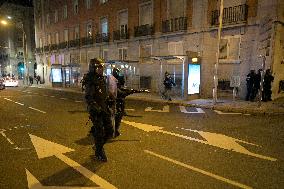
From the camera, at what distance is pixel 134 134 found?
7.64 meters

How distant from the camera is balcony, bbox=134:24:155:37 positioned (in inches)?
923

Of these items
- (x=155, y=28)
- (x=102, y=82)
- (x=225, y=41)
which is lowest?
(x=102, y=82)

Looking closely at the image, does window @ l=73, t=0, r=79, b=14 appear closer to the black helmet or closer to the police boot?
the black helmet

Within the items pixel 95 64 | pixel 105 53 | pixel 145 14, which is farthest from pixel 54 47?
pixel 95 64

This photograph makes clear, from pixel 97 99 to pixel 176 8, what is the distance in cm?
1853

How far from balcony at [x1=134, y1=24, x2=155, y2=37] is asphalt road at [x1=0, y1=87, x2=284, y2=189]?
1572 centimetres

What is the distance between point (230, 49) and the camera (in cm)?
1805

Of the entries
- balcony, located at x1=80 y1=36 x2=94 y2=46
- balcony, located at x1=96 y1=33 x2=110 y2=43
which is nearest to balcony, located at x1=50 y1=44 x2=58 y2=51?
balcony, located at x1=80 y1=36 x2=94 y2=46

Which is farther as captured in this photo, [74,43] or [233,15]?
[74,43]

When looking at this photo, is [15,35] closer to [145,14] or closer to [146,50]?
[145,14]

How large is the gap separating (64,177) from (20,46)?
202ft

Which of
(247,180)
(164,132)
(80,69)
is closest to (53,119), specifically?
(164,132)

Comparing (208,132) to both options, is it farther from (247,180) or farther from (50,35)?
(50,35)

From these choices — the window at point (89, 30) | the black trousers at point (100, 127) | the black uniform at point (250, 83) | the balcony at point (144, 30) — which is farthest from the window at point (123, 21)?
the black trousers at point (100, 127)
